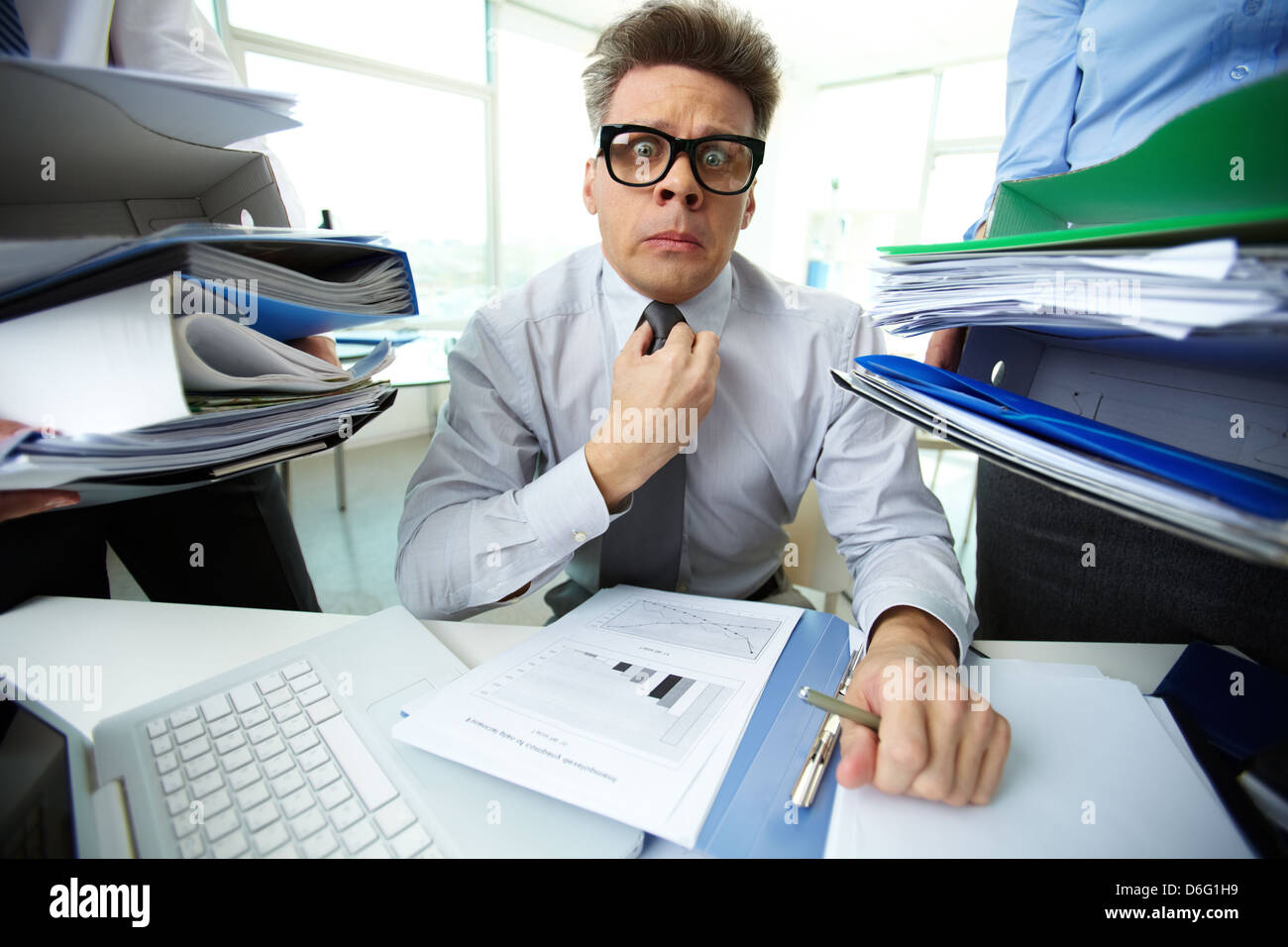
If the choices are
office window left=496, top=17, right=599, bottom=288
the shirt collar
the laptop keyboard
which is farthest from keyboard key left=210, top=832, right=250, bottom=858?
office window left=496, top=17, right=599, bottom=288

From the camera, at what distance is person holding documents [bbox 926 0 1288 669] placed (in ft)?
2.37

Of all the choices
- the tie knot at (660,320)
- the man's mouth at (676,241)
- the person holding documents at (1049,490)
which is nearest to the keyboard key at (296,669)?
the tie knot at (660,320)

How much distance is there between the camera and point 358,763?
0.45 m

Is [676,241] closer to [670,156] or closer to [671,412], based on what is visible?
[670,156]

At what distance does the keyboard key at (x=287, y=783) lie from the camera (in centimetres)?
42

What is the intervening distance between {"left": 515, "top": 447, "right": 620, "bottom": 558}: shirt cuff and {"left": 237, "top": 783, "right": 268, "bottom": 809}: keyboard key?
1.26ft

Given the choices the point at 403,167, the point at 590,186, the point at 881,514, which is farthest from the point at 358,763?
the point at 403,167

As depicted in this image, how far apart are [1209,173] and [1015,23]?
32.9 inches

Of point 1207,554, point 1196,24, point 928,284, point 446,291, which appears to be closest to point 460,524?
point 928,284

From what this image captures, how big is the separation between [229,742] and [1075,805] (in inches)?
25.4

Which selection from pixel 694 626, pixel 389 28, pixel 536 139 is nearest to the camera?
pixel 694 626

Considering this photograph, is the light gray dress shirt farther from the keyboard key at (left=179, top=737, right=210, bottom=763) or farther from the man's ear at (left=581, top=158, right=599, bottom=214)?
the keyboard key at (left=179, top=737, right=210, bottom=763)

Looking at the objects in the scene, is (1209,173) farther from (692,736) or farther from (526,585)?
(526,585)

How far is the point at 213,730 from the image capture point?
0.47 meters
